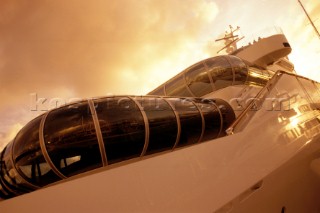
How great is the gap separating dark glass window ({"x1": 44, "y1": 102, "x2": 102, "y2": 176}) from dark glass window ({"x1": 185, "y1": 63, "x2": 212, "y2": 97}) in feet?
23.9

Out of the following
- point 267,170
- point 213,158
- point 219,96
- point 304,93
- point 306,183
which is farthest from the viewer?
point 219,96

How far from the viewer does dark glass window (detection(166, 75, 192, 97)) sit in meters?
11.2

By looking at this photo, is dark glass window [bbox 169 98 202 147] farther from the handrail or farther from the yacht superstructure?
the handrail

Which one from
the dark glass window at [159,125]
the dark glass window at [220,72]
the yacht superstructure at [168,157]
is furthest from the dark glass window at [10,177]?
the dark glass window at [220,72]

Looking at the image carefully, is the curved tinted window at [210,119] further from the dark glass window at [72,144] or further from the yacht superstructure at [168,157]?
the dark glass window at [72,144]

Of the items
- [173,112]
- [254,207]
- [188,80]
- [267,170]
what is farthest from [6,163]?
[188,80]

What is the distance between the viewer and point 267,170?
135 inches

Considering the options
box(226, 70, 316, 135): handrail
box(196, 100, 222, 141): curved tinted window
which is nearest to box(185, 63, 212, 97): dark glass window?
box(196, 100, 222, 141): curved tinted window

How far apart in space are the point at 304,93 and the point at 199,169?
7134mm

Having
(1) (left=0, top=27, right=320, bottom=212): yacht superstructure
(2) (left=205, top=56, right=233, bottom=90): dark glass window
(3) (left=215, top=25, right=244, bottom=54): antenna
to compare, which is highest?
(3) (left=215, top=25, right=244, bottom=54): antenna

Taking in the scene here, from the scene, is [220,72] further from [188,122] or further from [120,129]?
[120,129]

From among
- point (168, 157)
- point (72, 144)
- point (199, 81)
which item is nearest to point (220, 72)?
point (199, 81)

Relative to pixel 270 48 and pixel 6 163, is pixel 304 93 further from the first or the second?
pixel 6 163

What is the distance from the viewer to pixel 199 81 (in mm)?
10922
